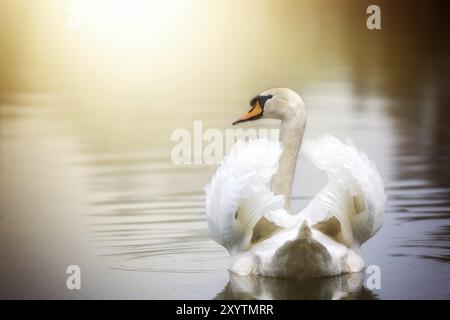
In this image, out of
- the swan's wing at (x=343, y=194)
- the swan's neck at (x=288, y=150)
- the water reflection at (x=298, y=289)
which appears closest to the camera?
the water reflection at (x=298, y=289)

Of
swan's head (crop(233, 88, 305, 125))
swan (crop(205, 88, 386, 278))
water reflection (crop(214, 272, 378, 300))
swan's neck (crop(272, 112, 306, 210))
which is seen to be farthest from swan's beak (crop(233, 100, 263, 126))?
water reflection (crop(214, 272, 378, 300))

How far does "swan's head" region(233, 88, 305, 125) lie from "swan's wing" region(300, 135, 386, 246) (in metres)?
0.47

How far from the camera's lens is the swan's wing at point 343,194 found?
4363 millimetres

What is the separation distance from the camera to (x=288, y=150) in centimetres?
496

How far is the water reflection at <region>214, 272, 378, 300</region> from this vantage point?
4.22 m

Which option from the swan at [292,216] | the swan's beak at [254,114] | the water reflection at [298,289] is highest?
the swan's beak at [254,114]

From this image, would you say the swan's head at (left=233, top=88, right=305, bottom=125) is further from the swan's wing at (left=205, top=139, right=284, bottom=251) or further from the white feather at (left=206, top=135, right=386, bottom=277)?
the swan's wing at (left=205, top=139, right=284, bottom=251)

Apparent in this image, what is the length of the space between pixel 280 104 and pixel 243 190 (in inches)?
31.9

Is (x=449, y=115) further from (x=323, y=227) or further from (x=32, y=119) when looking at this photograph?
(x=323, y=227)

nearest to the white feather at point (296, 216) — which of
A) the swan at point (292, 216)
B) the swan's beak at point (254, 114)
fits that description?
the swan at point (292, 216)

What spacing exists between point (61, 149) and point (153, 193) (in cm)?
153

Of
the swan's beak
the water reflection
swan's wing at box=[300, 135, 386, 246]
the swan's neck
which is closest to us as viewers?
the water reflection

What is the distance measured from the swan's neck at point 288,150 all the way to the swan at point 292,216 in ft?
1.27

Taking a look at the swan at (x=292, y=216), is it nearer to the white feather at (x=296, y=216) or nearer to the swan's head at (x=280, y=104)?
the white feather at (x=296, y=216)
